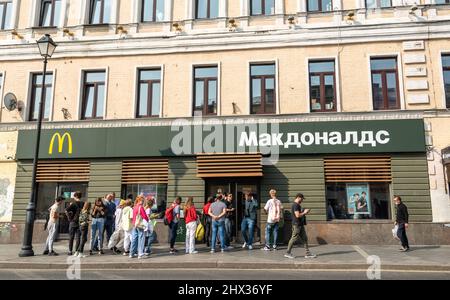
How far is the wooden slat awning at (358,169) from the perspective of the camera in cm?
1323

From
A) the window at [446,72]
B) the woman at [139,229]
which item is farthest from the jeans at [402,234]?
the woman at [139,229]

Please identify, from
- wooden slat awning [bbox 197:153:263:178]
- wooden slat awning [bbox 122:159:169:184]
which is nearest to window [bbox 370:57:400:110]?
wooden slat awning [bbox 197:153:263:178]

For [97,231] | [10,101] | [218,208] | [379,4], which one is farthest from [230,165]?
[10,101]

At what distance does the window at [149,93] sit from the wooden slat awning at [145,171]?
204 cm

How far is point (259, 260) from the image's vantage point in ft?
32.2

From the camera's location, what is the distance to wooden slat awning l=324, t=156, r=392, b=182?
43.4 ft

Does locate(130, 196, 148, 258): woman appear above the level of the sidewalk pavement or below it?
above

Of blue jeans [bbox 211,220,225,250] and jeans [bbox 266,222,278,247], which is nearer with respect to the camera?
blue jeans [bbox 211,220,225,250]

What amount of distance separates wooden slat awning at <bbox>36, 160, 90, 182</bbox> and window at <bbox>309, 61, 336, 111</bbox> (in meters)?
9.69

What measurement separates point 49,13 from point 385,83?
15087 millimetres

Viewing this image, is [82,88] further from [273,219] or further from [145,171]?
[273,219]

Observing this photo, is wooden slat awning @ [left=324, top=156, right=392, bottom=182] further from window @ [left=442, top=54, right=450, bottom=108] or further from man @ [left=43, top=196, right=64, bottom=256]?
man @ [left=43, top=196, right=64, bottom=256]
